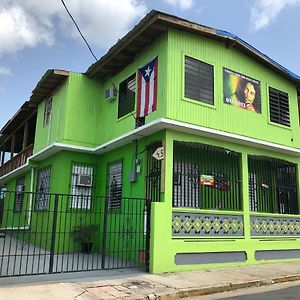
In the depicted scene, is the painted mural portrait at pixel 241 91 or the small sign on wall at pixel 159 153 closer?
the small sign on wall at pixel 159 153

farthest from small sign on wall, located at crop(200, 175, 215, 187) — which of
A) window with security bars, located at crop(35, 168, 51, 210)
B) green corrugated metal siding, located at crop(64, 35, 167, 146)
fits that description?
window with security bars, located at crop(35, 168, 51, 210)

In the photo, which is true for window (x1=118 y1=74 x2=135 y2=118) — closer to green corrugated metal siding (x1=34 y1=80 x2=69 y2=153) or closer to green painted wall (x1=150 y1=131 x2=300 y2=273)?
green corrugated metal siding (x1=34 y1=80 x2=69 y2=153)

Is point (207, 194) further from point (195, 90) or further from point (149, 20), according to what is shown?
point (149, 20)

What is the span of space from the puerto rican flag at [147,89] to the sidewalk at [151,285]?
16.0ft

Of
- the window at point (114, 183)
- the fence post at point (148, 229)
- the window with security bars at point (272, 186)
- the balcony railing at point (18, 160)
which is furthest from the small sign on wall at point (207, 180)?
the balcony railing at point (18, 160)

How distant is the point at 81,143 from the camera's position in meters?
13.7

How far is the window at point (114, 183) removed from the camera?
12750mm

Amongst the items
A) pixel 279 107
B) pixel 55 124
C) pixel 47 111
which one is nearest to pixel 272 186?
pixel 279 107

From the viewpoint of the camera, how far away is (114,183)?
43.0 ft

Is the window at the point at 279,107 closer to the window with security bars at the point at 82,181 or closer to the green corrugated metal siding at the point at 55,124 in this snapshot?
the window with security bars at the point at 82,181

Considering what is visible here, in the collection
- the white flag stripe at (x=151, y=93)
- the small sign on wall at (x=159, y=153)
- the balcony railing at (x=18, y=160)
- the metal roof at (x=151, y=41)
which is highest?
the metal roof at (x=151, y=41)

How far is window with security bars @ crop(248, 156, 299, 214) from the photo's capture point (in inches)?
527

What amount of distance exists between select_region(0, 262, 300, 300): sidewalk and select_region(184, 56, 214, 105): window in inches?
204

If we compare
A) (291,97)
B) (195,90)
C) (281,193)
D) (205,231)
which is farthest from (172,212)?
(291,97)
